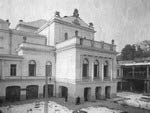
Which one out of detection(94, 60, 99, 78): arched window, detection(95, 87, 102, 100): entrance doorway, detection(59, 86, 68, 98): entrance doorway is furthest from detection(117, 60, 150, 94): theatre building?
detection(59, 86, 68, 98): entrance doorway

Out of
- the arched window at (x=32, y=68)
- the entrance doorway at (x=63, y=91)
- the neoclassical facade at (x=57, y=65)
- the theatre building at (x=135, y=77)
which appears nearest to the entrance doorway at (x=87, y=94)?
the neoclassical facade at (x=57, y=65)

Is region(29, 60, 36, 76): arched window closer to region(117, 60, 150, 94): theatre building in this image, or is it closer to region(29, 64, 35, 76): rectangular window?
region(29, 64, 35, 76): rectangular window

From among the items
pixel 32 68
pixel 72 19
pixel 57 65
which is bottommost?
pixel 32 68

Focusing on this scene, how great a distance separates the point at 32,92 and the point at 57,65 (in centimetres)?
671

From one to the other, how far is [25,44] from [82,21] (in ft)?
53.5

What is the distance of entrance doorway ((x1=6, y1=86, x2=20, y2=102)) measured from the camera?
1947 cm

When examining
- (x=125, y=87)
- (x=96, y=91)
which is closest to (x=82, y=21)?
(x=96, y=91)

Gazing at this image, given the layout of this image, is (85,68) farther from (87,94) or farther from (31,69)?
(31,69)

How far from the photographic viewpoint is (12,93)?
19828 millimetres

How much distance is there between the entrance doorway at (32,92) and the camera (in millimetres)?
21242

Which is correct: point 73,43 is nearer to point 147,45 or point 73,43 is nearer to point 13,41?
point 13,41

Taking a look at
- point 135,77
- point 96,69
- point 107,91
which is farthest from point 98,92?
point 135,77

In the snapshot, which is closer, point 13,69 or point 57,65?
point 13,69

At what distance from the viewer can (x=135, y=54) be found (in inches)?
2258
